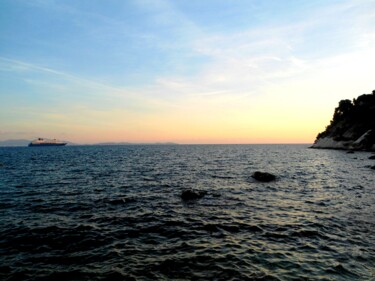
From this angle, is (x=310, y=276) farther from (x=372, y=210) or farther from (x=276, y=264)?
(x=372, y=210)

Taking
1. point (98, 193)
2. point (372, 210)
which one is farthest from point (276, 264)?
point (98, 193)

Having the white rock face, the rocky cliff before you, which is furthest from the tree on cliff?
the white rock face

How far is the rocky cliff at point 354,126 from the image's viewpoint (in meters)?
107

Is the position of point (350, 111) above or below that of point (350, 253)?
above

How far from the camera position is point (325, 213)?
72.0 ft

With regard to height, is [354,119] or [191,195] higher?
[354,119]

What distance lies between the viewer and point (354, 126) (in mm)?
122688

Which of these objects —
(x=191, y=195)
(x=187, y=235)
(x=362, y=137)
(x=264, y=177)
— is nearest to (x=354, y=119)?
(x=362, y=137)

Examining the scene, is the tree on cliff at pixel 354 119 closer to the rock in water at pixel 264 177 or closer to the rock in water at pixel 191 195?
the rock in water at pixel 264 177

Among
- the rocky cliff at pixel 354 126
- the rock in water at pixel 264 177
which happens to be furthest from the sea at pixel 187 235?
the rocky cliff at pixel 354 126

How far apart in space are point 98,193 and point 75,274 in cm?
1974

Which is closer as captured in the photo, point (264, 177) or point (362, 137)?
point (264, 177)

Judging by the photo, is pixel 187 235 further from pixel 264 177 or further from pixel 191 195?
pixel 264 177

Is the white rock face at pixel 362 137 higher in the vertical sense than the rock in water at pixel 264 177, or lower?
higher
